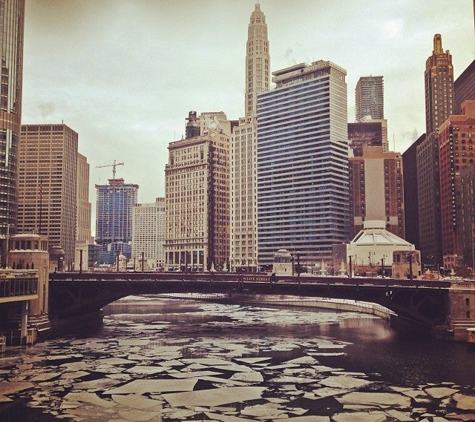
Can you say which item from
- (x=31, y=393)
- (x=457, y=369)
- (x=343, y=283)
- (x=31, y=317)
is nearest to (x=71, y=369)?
(x=31, y=393)

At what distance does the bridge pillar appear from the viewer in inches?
3145

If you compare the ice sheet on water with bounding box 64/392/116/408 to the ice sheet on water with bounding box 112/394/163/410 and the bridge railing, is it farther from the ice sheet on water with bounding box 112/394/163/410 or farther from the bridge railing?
the bridge railing

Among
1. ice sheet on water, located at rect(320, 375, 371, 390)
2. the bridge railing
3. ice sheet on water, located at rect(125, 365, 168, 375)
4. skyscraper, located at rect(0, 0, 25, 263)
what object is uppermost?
skyscraper, located at rect(0, 0, 25, 263)

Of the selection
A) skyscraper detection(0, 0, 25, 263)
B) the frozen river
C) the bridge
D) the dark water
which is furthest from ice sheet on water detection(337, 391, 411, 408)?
skyscraper detection(0, 0, 25, 263)

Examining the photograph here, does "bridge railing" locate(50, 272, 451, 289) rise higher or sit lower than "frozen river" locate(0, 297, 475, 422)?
higher

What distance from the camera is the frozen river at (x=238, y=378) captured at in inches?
1690

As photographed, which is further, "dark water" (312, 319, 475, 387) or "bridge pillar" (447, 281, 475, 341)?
"bridge pillar" (447, 281, 475, 341)

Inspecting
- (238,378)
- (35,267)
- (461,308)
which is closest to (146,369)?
(238,378)

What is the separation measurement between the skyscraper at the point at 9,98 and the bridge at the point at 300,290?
3749 inches

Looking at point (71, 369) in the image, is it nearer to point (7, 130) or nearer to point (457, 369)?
point (457, 369)

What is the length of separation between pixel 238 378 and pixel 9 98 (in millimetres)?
164197

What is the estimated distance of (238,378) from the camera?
181 feet

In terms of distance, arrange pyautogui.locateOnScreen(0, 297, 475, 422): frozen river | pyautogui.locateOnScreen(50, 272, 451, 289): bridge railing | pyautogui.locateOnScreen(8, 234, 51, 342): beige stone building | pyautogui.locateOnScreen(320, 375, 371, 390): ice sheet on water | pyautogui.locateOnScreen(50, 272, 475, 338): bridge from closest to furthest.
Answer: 1. pyautogui.locateOnScreen(0, 297, 475, 422): frozen river
2. pyautogui.locateOnScreen(320, 375, 371, 390): ice sheet on water
3. pyautogui.locateOnScreen(50, 272, 475, 338): bridge
4. pyautogui.locateOnScreen(8, 234, 51, 342): beige stone building
5. pyautogui.locateOnScreen(50, 272, 451, 289): bridge railing

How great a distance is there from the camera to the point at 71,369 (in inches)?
2320
